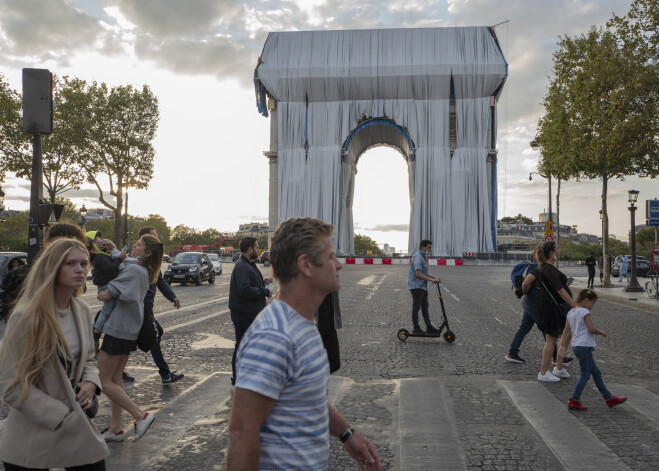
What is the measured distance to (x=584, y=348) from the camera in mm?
5387

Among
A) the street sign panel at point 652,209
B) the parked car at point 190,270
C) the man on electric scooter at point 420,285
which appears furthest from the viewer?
the parked car at point 190,270

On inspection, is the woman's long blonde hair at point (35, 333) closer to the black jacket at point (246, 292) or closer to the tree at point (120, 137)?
the black jacket at point (246, 292)

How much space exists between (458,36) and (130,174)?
98.9 ft

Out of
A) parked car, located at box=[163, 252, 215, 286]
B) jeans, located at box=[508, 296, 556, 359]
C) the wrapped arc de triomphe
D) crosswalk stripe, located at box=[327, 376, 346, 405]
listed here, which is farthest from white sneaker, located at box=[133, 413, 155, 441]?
the wrapped arc de triomphe

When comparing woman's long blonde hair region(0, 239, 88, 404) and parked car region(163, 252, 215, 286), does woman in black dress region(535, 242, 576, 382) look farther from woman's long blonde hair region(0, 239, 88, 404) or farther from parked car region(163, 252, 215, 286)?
parked car region(163, 252, 215, 286)

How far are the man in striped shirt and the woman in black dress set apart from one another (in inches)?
204

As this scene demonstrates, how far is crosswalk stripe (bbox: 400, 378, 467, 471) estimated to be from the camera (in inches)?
154

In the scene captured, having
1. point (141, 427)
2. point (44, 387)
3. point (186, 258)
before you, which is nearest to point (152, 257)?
point (141, 427)

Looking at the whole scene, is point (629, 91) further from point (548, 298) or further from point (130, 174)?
point (130, 174)

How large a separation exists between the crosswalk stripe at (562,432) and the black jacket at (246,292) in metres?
2.64

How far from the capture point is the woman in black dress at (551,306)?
6.44 m

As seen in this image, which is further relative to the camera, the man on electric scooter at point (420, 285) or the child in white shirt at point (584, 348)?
the man on electric scooter at point (420, 285)

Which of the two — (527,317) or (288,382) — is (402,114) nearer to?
(527,317)

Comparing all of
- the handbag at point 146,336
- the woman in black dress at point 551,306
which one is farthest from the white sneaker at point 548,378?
the handbag at point 146,336
